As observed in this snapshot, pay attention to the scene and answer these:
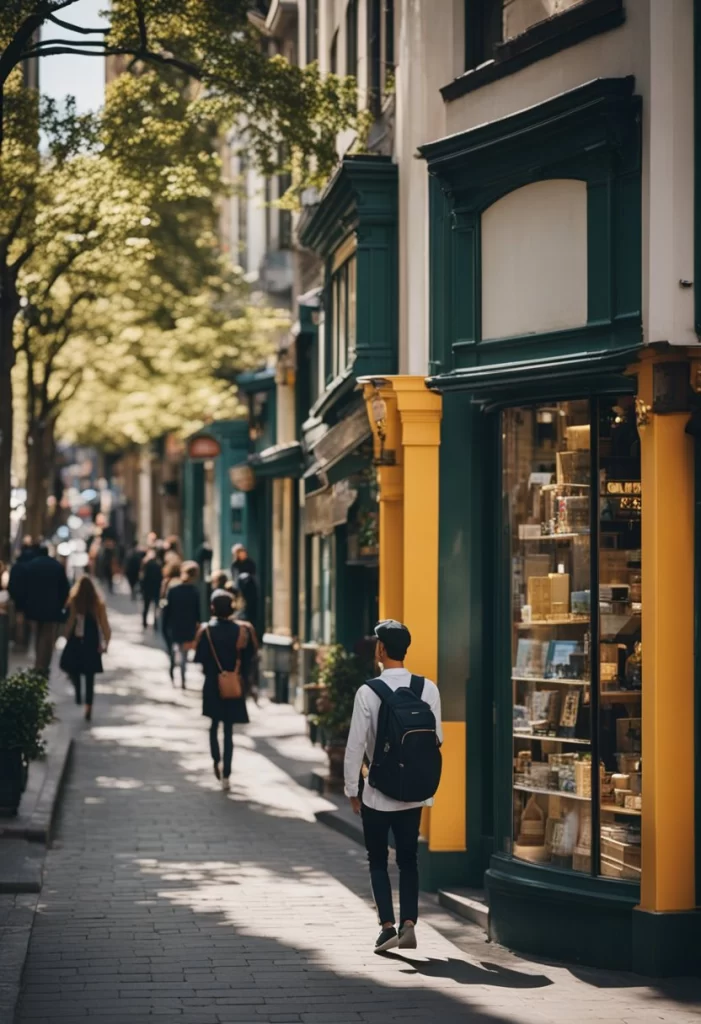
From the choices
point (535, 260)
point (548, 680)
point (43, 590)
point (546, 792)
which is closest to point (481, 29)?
point (535, 260)

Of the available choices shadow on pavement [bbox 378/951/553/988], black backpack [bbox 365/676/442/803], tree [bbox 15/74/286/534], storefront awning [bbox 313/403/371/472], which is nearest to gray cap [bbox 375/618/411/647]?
black backpack [bbox 365/676/442/803]

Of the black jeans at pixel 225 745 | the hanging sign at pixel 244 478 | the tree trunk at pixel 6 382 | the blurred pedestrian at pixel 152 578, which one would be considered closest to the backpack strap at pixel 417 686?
the black jeans at pixel 225 745

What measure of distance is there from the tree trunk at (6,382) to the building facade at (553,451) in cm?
798

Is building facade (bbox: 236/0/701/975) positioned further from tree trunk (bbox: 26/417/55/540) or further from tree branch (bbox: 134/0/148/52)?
tree trunk (bbox: 26/417/55/540)

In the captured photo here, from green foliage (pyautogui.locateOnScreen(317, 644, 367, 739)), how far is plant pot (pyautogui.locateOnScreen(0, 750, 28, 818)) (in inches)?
125

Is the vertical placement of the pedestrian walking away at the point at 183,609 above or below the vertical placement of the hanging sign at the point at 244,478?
below

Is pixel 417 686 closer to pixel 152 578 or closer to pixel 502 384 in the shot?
pixel 502 384

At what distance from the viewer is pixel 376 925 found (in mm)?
11773

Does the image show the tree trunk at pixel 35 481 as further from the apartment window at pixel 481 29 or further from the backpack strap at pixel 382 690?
the backpack strap at pixel 382 690

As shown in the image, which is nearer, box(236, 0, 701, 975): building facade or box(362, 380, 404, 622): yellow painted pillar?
box(236, 0, 701, 975): building facade

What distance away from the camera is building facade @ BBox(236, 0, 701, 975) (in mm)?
10406

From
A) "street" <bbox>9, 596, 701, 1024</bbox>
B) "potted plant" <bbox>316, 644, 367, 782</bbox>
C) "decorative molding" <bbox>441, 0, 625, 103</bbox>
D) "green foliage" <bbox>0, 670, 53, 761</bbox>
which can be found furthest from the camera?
"potted plant" <bbox>316, 644, 367, 782</bbox>

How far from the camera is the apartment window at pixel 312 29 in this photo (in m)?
23.5

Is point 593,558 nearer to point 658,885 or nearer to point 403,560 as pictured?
point 658,885
